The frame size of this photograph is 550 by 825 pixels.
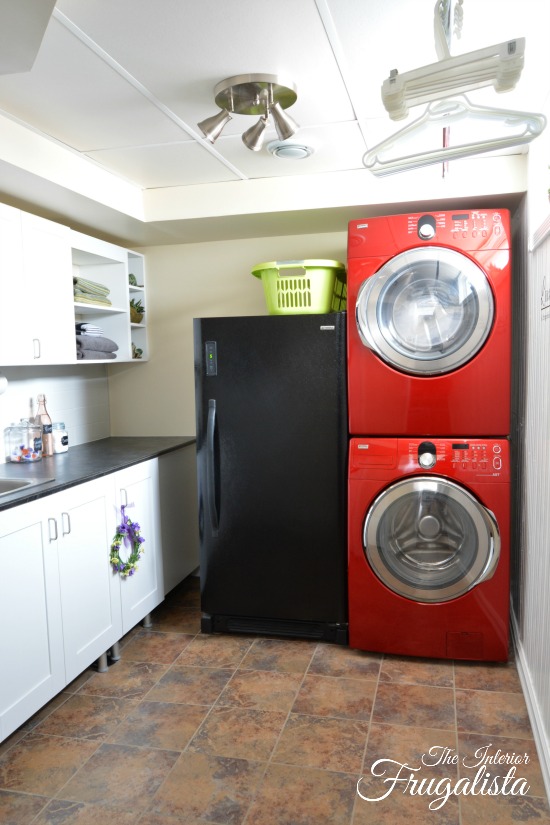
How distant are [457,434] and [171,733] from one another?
1.65 meters

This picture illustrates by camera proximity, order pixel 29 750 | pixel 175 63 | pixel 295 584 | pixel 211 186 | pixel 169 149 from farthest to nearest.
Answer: pixel 211 186
pixel 295 584
pixel 169 149
pixel 29 750
pixel 175 63

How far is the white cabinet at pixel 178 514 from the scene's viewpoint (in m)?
3.49

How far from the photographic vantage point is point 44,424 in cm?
335

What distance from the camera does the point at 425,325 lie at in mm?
2842

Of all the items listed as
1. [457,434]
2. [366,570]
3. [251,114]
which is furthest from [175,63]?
[366,570]

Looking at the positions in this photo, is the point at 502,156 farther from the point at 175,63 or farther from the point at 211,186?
the point at 175,63

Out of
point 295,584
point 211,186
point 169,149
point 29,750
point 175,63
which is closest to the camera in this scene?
point 175,63

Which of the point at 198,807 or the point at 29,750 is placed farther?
the point at 29,750

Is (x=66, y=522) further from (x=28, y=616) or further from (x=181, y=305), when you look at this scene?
(x=181, y=305)

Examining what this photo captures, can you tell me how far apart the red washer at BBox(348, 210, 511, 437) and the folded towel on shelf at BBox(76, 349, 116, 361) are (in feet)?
4.43

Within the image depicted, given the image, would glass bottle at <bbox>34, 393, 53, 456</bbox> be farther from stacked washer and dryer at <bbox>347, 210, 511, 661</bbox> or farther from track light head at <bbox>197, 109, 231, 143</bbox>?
track light head at <bbox>197, 109, 231, 143</bbox>

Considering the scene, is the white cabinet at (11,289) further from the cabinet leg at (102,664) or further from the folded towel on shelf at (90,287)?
the cabinet leg at (102,664)

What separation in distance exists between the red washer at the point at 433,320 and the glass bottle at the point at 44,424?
1.57 m

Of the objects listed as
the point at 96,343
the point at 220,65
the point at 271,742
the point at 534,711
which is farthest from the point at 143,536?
the point at 220,65
